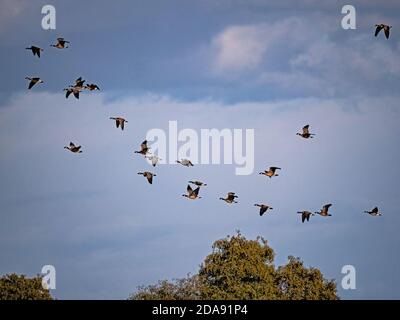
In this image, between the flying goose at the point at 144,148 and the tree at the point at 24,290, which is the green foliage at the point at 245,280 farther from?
the flying goose at the point at 144,148

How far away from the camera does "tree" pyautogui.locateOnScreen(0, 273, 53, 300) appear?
104 meters

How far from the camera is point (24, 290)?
104m

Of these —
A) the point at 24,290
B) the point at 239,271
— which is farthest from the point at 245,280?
the point at 24,290

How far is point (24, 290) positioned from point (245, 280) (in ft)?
63.1

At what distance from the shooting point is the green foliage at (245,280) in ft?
331

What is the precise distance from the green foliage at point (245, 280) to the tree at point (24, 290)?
8.29 m

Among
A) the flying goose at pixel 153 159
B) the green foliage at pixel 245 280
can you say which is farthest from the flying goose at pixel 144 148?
the green foliage at pixel 245 280

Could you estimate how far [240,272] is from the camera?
10138cm

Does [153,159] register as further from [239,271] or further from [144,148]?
[239,271]

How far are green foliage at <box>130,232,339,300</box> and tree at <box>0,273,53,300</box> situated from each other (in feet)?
27.2

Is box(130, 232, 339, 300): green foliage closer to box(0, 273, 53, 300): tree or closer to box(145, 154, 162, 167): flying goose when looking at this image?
box(0, 273, 53, 300): tree

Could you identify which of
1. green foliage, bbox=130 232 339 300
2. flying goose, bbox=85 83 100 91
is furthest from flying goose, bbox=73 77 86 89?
green foliage, bbox=130 232 339 300
